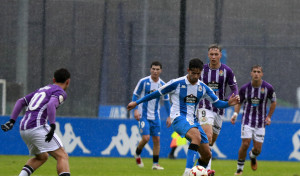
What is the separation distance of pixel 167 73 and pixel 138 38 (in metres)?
1.12

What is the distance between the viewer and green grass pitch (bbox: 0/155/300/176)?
11.6 meters

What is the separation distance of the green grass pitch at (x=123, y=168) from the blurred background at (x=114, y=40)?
1893 mm

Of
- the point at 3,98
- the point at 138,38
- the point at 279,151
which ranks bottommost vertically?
the point at 279,151

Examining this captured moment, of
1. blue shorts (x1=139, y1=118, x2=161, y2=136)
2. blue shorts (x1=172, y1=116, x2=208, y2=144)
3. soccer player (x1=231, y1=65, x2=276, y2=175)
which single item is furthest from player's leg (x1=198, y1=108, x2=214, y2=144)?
blue shorts (x1=139, y1=118, x2=161, y2=136)

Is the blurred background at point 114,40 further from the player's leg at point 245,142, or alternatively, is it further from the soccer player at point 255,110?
the player's leg at point 245,142

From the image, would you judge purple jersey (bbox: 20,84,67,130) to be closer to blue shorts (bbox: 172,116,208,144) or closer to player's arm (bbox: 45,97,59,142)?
player's arm (bbox: 45,97,59,142)

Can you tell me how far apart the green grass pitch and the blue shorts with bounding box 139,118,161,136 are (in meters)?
0.67

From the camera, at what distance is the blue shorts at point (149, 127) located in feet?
44.7

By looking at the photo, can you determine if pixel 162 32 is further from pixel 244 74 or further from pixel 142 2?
pixel 244 74

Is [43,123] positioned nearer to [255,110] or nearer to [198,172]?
[198,172]

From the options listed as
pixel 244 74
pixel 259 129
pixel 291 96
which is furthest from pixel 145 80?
pixel 291 96

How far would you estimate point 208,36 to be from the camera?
16562 millimetres

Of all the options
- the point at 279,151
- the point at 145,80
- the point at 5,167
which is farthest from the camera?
the point at 279,151

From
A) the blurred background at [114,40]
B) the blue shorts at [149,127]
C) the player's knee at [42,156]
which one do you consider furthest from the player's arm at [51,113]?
the blurred background at [114,40]
